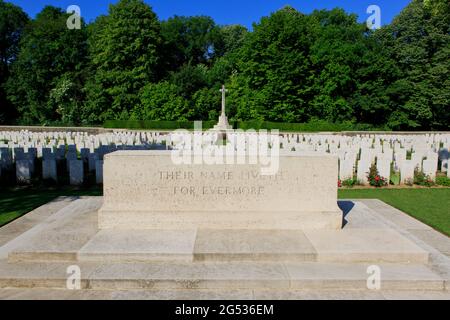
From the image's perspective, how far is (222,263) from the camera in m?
4.96

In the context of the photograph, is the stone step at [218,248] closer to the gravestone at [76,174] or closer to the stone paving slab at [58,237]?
the stone paving slab at [58,237]

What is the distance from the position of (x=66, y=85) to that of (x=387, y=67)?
33.0 m

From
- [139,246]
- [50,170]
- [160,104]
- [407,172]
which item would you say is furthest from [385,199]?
[160,104]

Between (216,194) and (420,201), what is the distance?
5.89 meters

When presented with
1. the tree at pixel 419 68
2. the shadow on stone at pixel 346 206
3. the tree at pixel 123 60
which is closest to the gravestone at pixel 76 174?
the shadow on stone at pixel 346 206

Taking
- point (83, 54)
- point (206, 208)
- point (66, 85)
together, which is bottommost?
point (206, 208)

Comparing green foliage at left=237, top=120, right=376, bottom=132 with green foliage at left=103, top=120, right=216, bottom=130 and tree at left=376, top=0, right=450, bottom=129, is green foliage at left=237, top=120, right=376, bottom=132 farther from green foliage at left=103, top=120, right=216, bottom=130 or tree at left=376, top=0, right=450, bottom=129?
green foliage at left=103, top=120, right=216, bottom=130

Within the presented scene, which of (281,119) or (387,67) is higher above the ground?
(387,67)

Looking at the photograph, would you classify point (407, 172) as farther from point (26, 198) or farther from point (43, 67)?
point (43, 67)

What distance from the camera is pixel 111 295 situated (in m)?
4.31

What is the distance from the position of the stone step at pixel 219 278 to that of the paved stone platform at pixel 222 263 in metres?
0.01

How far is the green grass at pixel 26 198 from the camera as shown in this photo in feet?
25.2

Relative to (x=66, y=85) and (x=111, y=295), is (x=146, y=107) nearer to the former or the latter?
(x=66, y=85)

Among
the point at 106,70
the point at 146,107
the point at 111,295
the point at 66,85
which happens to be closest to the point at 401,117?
the point at 146,107
